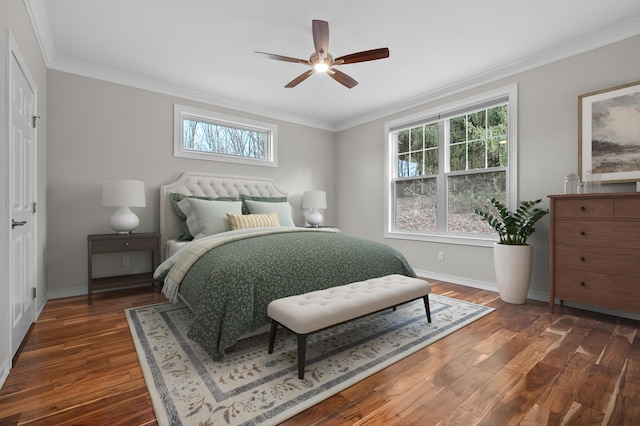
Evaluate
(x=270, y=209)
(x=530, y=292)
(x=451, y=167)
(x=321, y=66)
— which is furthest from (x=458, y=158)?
(x=270, y=209)

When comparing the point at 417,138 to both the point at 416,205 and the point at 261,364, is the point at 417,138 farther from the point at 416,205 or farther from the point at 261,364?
the point at 261,364

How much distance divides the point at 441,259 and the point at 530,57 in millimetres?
2495

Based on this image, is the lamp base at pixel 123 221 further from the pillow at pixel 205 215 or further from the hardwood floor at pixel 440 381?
the hardwood floor at pixel 440 381

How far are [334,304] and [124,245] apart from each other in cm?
252

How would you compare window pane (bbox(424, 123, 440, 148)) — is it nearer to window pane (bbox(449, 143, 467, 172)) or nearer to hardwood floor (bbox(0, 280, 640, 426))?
window pane (bbox(449, 143, 467, 172))

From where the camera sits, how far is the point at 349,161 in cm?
539

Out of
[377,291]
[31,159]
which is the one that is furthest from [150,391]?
[31,159]

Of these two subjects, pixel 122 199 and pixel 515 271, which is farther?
pixel 122 199

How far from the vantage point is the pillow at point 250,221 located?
3406 mm

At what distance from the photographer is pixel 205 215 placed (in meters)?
3.44

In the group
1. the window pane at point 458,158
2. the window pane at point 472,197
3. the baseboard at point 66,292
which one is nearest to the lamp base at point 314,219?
the window pane at point 472,197

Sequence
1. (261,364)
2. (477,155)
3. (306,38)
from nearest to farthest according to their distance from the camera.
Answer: (261,364) → (306,38) → (477,155)

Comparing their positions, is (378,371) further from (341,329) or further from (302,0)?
(302,0)

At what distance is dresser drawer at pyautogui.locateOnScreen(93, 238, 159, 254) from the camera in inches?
119
